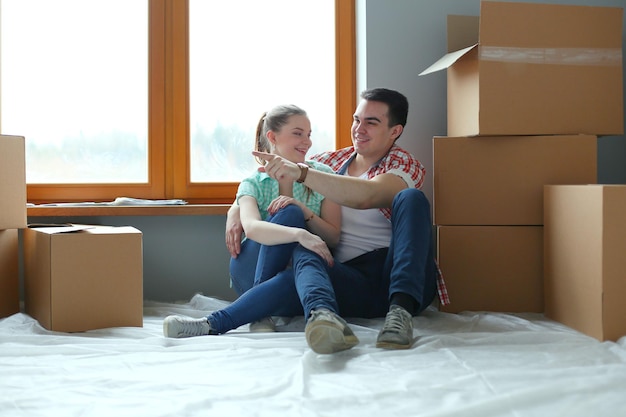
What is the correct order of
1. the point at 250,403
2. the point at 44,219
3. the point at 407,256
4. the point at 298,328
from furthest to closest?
1. the point at 44,219
2. the point at 298,328
3. the point at 407,256
4. the point at 250,403

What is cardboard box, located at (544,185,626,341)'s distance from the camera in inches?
68.2

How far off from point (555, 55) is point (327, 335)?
1.19 metres

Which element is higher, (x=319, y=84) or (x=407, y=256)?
(x=319, y=84)

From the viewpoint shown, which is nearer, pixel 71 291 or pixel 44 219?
pixel 71 291

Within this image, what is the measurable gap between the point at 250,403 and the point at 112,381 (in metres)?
0.31

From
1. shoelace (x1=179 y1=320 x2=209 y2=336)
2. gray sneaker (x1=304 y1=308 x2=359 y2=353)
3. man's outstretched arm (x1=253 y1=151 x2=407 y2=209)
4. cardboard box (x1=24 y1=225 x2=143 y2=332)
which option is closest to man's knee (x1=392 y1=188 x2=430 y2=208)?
man's outstretched arm (x1=253 y1=151 x2=407 y2=209)

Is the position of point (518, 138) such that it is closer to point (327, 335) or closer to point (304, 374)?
point (327, 335)

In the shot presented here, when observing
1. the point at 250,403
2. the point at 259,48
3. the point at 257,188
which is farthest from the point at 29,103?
the point at 250,403

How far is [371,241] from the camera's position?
6.83 ft

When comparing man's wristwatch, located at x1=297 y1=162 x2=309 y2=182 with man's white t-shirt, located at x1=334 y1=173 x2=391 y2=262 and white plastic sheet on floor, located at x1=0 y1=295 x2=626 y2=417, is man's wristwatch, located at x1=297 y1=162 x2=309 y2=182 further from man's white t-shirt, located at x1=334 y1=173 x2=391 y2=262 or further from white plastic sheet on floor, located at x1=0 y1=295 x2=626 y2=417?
white plastic sheet on floor, located at x1=0 y1=295 x2=626 y2=417

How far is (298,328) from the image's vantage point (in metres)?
1.89

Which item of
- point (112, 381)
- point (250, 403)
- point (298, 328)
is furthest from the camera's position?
point (298, 328)

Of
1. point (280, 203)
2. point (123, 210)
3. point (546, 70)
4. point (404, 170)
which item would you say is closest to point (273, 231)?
point (280, 203)

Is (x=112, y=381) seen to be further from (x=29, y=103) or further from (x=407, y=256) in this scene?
(x=29, y=103)
